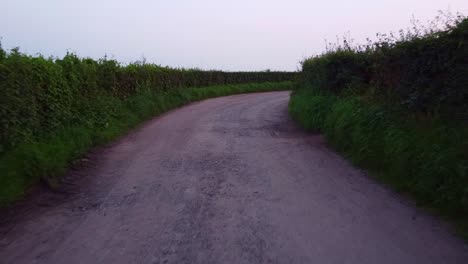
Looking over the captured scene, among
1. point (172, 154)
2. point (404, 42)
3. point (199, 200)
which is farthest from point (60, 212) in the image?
point (404, 42)

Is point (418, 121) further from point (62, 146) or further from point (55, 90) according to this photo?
point (55, 90)

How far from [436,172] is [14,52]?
28.4ft

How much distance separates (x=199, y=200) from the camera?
23.7 feet

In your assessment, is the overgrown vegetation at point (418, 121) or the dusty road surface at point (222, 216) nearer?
the dusty road surface at point (222, 216)

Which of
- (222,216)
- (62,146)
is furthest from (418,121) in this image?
(62,146)

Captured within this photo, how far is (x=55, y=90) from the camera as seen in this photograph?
11492mm

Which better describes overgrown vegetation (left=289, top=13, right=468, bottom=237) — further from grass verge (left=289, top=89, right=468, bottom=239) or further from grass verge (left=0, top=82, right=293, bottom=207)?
grass verge (left=0, top=82, right=293, bottom=207)

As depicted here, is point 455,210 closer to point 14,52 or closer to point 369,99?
point 369,99

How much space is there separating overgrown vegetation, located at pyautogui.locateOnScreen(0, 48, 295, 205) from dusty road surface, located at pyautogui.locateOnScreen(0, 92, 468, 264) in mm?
616

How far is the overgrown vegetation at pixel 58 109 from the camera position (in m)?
8.46

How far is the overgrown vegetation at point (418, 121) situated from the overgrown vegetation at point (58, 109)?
6254 mm

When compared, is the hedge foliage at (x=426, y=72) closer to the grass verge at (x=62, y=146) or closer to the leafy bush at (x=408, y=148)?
the leafy bush at (x=408, y=148)

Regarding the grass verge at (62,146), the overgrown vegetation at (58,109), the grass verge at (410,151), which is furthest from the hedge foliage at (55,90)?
the grass verge at (410,151)

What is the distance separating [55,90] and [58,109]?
48cm
